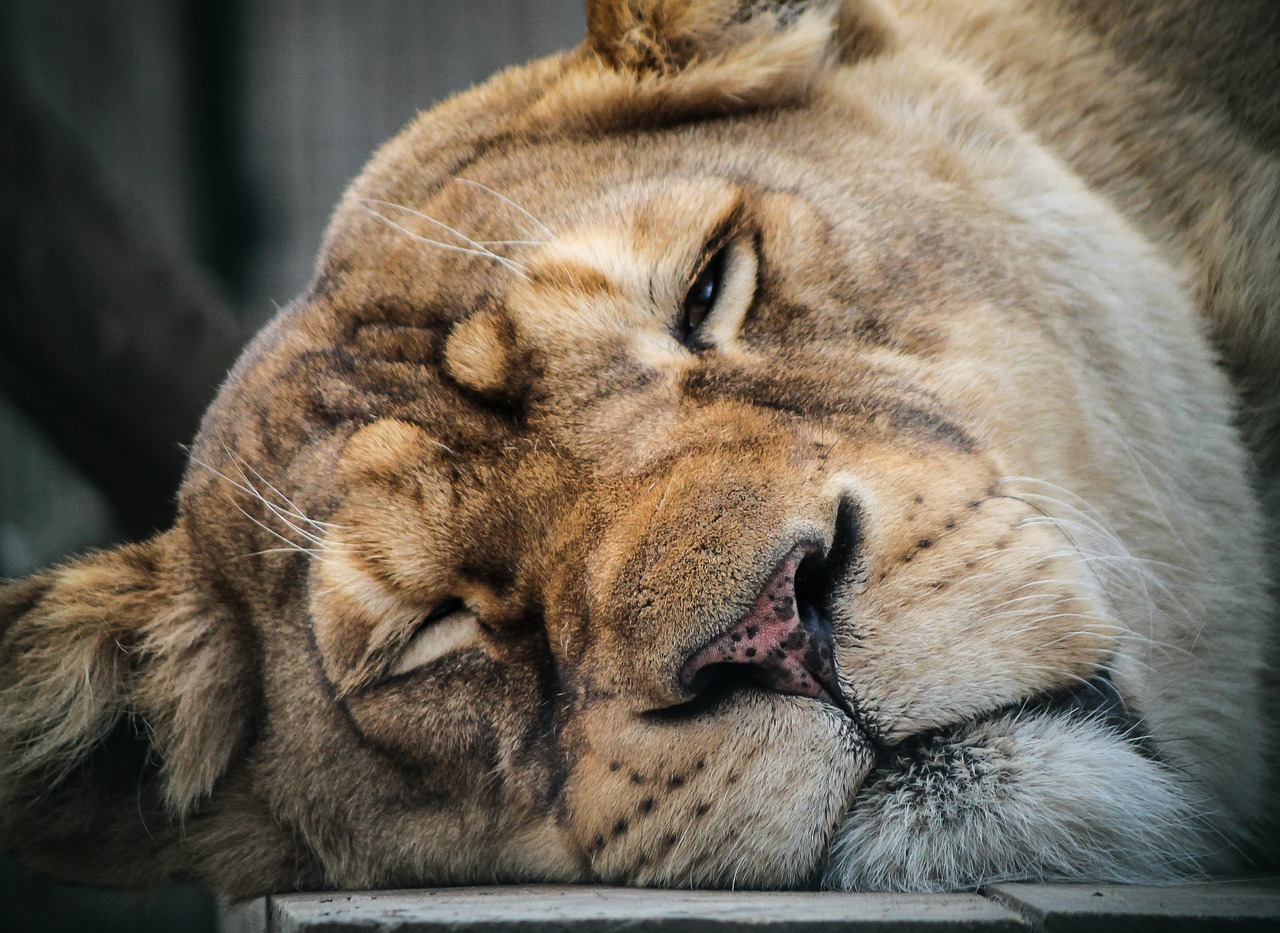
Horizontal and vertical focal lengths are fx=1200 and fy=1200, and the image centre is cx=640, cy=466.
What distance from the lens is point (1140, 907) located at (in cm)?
133

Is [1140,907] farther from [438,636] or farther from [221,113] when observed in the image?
[221,113]

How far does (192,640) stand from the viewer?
86.9 inches

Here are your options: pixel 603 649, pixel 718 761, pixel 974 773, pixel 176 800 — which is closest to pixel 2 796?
pixel 176 800

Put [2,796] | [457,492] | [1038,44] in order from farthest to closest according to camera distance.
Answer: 1. [1038,44]
2. [2,796]
3. [457,492]

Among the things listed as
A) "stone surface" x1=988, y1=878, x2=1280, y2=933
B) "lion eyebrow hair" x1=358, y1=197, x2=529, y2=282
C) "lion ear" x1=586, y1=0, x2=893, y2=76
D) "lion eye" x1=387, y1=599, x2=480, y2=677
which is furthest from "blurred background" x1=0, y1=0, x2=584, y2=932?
"stone surface" x1=988, y1=878, x2=1280, y2=933

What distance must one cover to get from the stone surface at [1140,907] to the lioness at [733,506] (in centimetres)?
11

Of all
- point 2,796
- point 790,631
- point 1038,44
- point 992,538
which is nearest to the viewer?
point 790,631

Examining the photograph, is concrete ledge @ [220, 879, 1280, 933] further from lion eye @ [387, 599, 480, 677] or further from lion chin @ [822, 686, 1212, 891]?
lion eye @ [387, 599, 480, 677]

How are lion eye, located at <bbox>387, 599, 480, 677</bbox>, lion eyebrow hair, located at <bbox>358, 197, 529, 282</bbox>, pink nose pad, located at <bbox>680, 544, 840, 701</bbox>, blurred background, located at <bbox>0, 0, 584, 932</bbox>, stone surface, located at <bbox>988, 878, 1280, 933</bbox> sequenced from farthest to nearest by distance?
blurred background, located at <bbox>0, 0, 584, 932</bbox>, lion eyebrow hair, located at <bbox>358, 197, 529, 282</bbox>, lion eye, located at <bbox>387, 599, 480, 677</bbox>, pink nose pad, located at <bbox>680, 544, 840, 701</bbox>, stone surface, located at <bbox>988, 878, 1280, 933</bbox>

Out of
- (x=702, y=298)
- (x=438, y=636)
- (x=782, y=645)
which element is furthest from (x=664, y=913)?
(x=702, y=298)

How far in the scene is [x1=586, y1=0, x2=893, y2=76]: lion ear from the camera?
94.6 inches

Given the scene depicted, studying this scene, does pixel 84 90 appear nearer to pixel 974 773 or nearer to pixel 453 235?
pixel 453 235

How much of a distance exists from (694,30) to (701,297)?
67cm

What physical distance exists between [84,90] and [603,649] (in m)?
5.65
